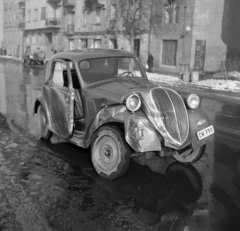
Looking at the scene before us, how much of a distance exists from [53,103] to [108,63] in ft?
4.12

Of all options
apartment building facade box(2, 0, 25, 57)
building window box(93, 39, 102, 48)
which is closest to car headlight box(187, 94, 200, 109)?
building window box(93, 39, 102, 48)

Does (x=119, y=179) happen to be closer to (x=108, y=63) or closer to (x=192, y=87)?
(x=108, y=63)

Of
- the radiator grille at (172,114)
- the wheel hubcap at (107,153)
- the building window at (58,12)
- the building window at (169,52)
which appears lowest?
the wheel hubcap at (107,153)

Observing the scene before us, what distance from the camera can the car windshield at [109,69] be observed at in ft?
18.2

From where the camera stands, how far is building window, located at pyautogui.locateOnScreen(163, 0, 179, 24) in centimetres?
2749

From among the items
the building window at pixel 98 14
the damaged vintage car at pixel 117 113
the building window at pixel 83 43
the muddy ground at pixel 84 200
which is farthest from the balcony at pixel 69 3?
the muddy ground at pixel 84 200

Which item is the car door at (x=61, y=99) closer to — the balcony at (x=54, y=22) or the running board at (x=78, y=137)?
the running board at (x=78, y=137)

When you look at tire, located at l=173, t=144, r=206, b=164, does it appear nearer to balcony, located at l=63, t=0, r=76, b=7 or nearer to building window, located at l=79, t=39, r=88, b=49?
building window, located at l=79, t=39, r=88, b=49

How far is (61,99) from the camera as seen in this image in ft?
18.7

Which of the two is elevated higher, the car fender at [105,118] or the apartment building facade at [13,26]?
the apartment building facade at [13,26]

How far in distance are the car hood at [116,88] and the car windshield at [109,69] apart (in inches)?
8.5

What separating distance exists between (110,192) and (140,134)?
852mm

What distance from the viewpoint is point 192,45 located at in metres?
26.2

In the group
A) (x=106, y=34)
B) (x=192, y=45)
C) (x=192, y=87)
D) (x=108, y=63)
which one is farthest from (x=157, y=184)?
(x=106, y=34)
